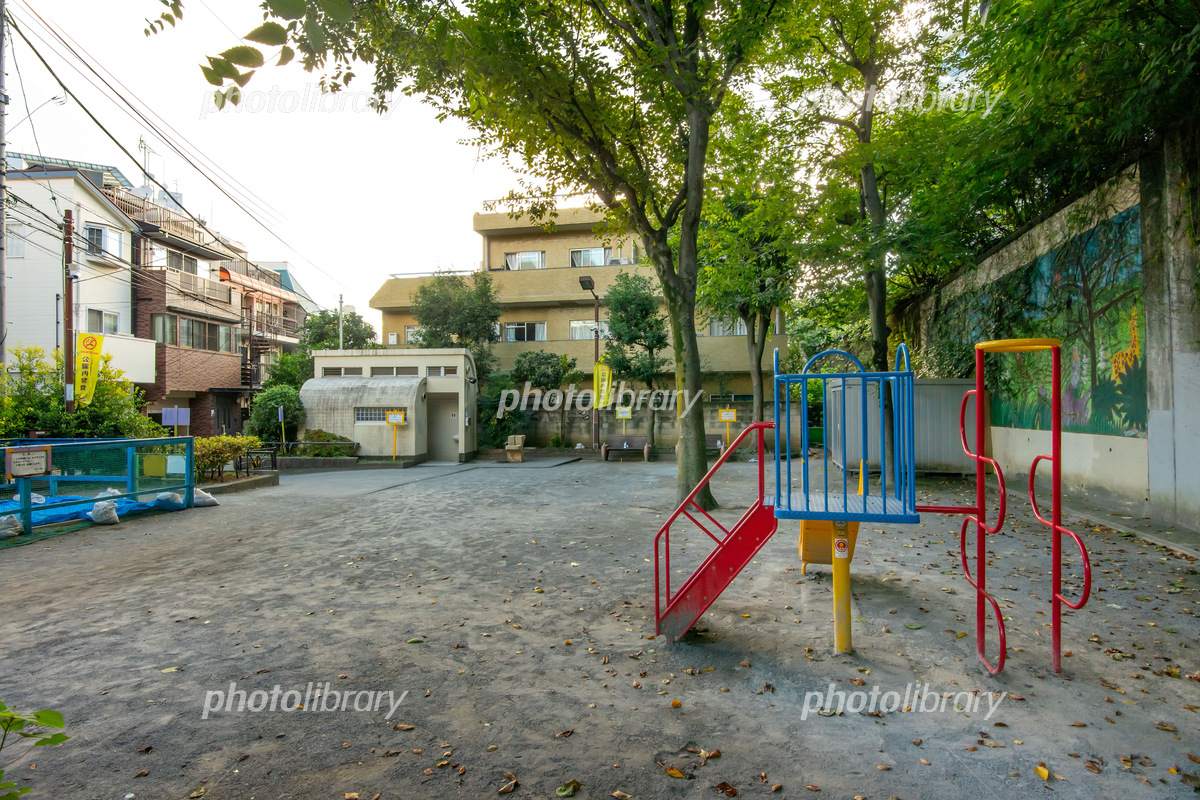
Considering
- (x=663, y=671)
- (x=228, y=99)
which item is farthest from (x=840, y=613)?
(x=228, y=99)

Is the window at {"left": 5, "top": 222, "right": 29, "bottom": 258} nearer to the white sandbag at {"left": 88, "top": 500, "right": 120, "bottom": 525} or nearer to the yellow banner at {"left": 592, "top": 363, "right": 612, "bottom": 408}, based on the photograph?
the white sandbag at {"left": 88, "top": 500, "right": 120, "bottom": 525}

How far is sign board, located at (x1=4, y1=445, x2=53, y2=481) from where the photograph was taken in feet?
28.1

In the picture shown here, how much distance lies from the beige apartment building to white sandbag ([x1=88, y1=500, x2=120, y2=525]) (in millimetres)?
17567

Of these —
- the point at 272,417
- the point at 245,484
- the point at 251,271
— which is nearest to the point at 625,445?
the point at 245,484

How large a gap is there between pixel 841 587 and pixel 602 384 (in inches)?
649

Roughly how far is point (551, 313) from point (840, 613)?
81.0 feet

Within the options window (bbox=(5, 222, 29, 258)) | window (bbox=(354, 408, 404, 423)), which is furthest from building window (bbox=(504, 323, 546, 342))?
window (bbox=(5, 222, 29, 258))

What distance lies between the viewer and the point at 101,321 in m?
24.5

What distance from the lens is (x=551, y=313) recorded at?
2817 cm

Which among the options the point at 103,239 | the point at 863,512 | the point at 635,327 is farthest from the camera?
the point at 103,239

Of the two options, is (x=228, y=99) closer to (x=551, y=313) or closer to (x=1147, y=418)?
(x=1147, y=418)

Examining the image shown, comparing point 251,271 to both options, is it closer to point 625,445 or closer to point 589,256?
point 589,256

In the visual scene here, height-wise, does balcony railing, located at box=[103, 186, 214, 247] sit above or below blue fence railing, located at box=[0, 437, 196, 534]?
above

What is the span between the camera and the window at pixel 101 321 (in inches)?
947
